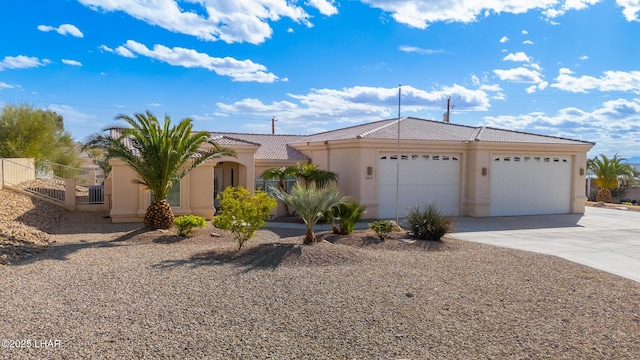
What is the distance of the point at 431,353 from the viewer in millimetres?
5539

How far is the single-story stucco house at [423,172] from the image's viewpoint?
61.0 ft

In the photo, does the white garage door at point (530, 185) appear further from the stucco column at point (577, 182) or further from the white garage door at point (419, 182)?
the white garage door at point (419, 182)

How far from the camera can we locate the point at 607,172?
32.0 meters

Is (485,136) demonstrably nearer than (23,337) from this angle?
No

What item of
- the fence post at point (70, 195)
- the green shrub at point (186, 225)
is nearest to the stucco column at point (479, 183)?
the green shrub at point (186, 225)

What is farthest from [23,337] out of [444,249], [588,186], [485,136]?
[588,186]

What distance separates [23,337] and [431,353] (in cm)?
512

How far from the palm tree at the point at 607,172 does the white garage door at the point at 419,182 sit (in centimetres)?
1640

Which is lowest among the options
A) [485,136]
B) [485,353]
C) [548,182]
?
[485,353]

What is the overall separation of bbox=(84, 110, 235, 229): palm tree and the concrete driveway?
9.76 m

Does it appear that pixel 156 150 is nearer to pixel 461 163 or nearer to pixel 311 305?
pixel 311 305

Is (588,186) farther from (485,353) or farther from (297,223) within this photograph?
(485,353)

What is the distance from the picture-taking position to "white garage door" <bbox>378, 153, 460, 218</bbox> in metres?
20.2

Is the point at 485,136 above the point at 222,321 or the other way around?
above
